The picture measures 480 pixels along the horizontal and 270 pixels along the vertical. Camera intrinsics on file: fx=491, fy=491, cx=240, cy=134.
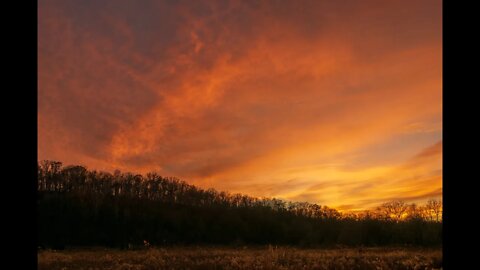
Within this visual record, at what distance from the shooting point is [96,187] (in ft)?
318

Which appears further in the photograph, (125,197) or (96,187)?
(96,187)
